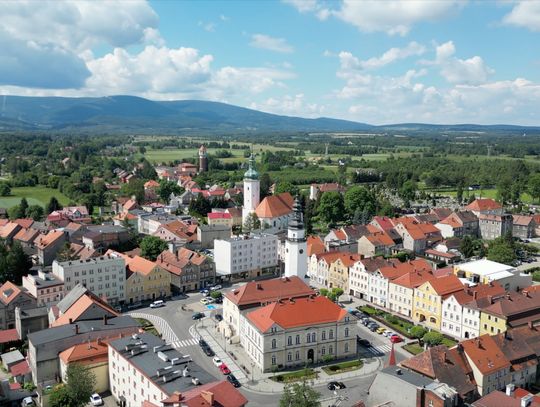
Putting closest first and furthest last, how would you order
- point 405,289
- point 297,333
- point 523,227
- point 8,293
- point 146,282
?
point 297,333 → point 8,293 → point 405,289 → point 146,282 → point 523,227

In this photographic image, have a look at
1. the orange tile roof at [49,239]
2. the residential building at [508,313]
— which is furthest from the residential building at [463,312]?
the orange tile roof at [49,239]

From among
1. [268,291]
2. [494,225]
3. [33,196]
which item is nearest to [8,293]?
[268,291]

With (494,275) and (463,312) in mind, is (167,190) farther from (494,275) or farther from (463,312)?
(463,312)

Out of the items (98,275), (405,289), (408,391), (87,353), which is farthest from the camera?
(98,275)

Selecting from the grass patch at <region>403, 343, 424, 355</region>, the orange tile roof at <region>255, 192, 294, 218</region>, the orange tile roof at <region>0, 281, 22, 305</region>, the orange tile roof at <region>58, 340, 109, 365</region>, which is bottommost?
the grass patch at <region>403, 343, 424, 355</region>

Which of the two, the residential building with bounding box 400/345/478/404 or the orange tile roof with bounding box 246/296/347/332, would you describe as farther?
the orange tile roof with bounding box 246/296/347/332

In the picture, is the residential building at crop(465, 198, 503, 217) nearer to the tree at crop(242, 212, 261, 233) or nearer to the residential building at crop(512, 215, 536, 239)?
the residential building at crop(512, 215, 536, 239)

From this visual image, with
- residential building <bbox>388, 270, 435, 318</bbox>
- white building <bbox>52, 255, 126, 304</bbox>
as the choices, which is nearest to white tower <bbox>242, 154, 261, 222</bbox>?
white building <bbox>52, 255, 126, 304</bbox>
